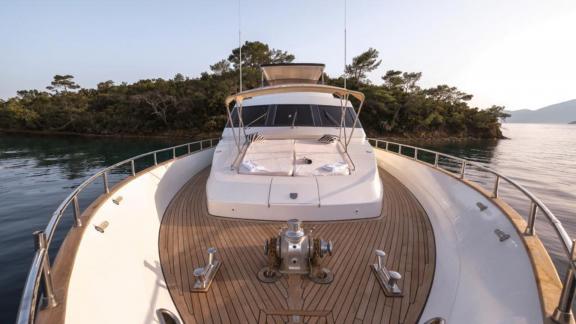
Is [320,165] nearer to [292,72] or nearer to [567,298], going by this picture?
[567,298]

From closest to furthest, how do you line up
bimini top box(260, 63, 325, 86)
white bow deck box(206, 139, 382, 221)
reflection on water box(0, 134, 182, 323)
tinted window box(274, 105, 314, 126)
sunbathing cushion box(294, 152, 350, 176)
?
1. white bow deck box(206, 139, 382, 221)
2. sunbathing cushion box(294, 152, 350, 176)
3. reflection on water box(0, 134, 182, 323)
4. tinted window box(274, 105, 314, 126)
5. bimini top box(260, 63, 325, 86)

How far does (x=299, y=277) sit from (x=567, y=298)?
2.29 metres

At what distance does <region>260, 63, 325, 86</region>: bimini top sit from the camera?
27.6 ft

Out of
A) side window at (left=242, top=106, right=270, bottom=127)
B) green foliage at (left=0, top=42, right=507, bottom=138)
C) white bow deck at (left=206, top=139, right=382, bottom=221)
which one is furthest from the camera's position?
green foliage at (left=0, top=42, right=507, bottom=138)

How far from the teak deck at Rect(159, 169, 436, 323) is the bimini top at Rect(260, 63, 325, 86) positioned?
17.6 ft

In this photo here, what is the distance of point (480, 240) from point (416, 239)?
1.02 metres

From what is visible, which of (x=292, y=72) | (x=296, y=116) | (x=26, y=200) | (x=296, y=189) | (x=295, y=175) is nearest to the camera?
(x=296, y=189)

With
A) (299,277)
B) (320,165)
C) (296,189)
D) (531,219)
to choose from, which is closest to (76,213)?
(299,277)

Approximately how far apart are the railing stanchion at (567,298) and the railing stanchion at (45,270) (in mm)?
3081

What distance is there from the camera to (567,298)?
5.06 feet

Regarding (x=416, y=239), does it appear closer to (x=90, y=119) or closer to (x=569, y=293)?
(x=569, y=293)

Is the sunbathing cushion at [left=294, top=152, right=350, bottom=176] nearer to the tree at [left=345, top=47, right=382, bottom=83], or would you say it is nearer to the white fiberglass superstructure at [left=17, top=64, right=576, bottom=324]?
the white fiberglass superstructure at [left=17, top=64, right=576, bottom=324]

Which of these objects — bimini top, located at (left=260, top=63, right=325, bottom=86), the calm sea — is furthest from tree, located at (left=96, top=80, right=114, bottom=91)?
bimini top, located at (left=260, top=63, right=325, bottom=86)

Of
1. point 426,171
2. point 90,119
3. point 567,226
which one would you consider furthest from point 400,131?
point 90,119
